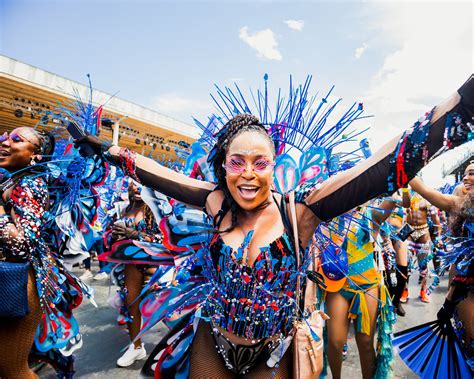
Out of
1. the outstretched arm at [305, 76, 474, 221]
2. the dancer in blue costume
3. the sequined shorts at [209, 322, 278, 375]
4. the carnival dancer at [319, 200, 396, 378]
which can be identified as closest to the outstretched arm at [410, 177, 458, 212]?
the carnival dancer at [319, 200, 396, 378]

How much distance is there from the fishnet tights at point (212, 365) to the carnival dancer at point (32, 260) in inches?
51.8

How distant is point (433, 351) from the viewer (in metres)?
2.23

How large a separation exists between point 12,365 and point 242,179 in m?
1.94

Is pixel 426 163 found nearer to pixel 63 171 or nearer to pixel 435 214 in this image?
pixel 63 171

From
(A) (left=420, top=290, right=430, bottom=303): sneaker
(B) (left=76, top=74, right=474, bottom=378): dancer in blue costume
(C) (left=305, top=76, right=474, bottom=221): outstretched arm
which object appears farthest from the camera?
(A) (left=420, top=290, right=430, bottom=303): sneaker

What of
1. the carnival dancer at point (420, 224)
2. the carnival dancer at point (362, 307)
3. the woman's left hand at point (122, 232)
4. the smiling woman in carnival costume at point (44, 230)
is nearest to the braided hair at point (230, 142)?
the smiling woman in carnival costume at point (44, 230)

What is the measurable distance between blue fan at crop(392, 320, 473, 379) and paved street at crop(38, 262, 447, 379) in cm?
96

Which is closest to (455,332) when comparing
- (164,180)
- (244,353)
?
(244,353)

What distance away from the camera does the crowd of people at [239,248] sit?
140cm

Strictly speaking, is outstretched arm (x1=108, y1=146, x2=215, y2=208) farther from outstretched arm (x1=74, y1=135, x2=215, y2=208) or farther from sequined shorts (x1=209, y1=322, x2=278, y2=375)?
sequined shorts (x1=209, y1=322, x2=278, y2=375)

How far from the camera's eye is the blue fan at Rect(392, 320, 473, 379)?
2.19 meters

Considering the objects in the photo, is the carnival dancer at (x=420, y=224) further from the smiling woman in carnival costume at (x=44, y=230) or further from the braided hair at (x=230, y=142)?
the smiling woman in carnival costume at (x=44, y=230)

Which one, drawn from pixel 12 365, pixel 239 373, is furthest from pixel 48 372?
pixel 239 373

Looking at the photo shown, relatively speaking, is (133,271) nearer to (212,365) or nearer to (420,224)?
(212,365)
